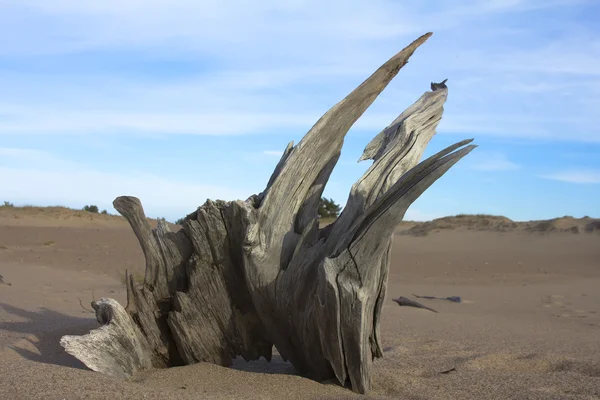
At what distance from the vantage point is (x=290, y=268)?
4801 mm

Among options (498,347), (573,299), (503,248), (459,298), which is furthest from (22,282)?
(503,248)

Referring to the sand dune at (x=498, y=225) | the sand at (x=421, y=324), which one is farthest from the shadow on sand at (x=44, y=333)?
the sand dune at (x=498, y=225)

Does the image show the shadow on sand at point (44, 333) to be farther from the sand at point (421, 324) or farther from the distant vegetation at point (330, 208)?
the distant vegetation at point (330, 208)

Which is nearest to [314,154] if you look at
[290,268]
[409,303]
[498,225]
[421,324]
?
[290,268]

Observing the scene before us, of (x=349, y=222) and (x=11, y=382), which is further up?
(x=349, y=222)

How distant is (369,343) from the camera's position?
4773mm

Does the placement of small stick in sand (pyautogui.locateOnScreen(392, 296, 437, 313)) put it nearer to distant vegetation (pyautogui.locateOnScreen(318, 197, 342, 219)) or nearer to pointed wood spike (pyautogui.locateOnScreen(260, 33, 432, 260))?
pointed wood spike (pyautogui.locateOnScreen(260, 33, 432, 260))

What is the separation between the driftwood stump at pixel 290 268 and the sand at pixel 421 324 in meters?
0.24

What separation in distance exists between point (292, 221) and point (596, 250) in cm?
1721

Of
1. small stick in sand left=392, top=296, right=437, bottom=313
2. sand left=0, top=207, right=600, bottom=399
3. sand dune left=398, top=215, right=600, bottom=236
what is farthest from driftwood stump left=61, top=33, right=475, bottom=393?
sand dune left=398, top=215, right=600, bottom=236

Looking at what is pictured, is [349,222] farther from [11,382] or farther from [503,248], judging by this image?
[503,248]

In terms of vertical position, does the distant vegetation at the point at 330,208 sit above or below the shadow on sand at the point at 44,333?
above

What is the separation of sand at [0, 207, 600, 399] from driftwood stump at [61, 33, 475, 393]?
24cm

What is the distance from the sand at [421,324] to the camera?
15.0 feet
